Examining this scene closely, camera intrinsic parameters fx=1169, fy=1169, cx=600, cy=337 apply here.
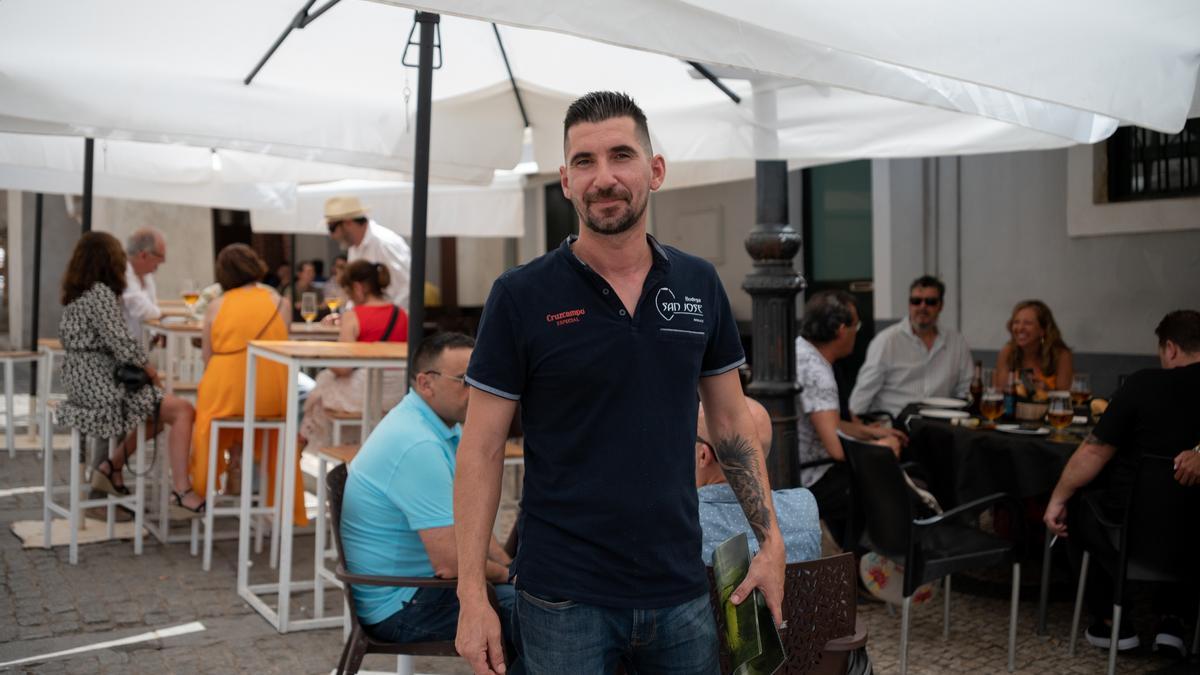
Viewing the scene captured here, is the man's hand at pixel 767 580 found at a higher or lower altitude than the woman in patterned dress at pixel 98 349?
lower

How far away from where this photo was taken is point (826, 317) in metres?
5.93

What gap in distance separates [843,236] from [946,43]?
8054mm

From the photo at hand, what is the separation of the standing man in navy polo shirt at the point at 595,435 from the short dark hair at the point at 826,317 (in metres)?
3.71

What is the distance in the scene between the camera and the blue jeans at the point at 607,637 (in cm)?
222

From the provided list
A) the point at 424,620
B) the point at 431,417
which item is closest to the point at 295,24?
the point at 431,417

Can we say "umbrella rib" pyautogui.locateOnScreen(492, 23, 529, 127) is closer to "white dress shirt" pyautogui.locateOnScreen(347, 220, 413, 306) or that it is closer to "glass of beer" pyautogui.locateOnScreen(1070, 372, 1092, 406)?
"white dress shirt" pyautogui.locateOnScreen(347, 220, 413, 306)

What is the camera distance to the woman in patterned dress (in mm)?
6738

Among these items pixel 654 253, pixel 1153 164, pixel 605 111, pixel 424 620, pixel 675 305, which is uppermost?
pixel 1153 164

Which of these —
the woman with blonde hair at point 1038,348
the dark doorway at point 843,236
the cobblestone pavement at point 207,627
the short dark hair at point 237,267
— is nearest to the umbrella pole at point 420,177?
the cobblestone pavement at point 207,627

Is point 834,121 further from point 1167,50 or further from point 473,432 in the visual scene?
point 473,432

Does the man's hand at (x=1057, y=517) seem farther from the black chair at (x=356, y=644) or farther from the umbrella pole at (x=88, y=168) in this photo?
the umbrella pole at (x=88, y=168)

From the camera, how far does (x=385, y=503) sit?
3.68 m

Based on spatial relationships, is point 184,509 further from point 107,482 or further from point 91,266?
point 91,266

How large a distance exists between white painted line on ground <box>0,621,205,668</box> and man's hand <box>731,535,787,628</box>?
371 centimetres
